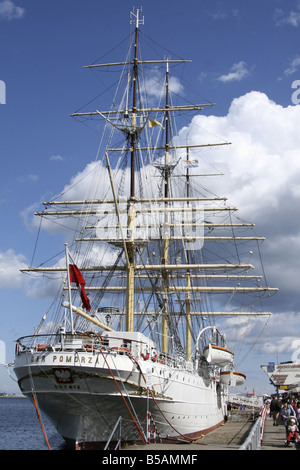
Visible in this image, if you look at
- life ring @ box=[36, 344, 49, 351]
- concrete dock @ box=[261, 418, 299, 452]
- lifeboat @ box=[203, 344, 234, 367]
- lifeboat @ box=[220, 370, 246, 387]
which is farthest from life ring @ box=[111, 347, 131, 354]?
lifeboat @ box=[220, 370, 246, 387]

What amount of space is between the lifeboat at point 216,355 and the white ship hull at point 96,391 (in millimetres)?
7617

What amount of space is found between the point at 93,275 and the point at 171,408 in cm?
1901

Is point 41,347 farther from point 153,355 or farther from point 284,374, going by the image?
point 284,374

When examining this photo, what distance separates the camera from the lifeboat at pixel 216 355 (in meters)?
35.0

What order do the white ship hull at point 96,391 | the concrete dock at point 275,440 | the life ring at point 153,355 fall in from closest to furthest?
1. the concrete dock at point 275,440
2. the white ship hull at point 96,391
3. the life ring at point 153,355

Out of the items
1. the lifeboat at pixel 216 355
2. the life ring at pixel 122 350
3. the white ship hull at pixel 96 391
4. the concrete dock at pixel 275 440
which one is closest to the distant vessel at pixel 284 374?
the lifeboat at pixel 216 355

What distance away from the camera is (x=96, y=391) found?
76.8ft

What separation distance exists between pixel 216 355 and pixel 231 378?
12277 millimetres

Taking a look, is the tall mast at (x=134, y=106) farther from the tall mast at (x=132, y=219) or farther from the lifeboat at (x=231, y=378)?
the lifeboat at (x=231, y=378)

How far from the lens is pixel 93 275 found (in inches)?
1745

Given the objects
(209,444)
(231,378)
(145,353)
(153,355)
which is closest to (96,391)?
(145,353)

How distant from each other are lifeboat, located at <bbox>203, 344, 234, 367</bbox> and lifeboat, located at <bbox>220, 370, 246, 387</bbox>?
5.71 m

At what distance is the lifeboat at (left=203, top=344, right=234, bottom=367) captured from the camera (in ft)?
115
